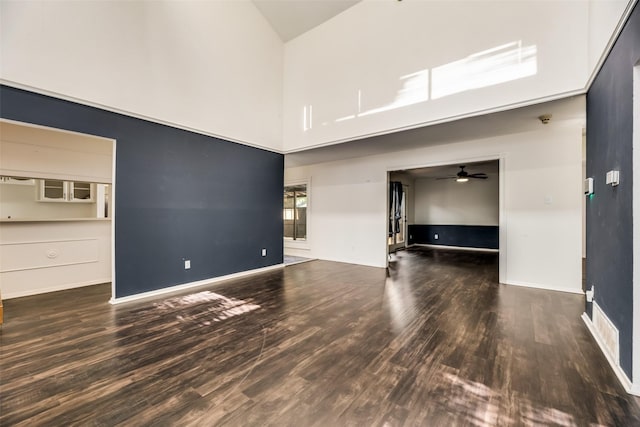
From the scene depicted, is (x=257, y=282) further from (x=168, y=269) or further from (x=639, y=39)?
(x=639, y=39)

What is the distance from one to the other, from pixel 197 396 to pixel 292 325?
123 cm

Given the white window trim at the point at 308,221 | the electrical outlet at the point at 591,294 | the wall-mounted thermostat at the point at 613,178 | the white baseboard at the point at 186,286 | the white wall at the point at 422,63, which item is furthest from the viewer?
the white window trim at the point at 308,221

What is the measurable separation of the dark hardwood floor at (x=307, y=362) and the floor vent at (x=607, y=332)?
0.37 ft

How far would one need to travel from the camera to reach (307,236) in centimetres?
727

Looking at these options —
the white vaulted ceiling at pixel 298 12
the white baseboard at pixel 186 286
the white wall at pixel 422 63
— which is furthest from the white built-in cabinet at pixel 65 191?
the white vaulted ceiling at pixel 298 12

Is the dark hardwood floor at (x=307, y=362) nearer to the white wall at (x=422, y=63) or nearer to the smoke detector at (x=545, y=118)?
the smoke detector at (x=545, y=118)

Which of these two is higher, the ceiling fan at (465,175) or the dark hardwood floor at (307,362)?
the ceiling fan at (465,175)

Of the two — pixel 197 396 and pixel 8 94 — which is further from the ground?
pixel 8 94

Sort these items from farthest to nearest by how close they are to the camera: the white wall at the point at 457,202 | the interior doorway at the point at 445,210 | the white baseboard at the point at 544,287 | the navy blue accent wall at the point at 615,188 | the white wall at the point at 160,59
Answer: the white wall at the point at 457,202
the interior doorway at the point at 445,210
the white baseboard at the point at 544,287
the white wall at the point at 160,59
the navy blue accent wall at the point at 615,188

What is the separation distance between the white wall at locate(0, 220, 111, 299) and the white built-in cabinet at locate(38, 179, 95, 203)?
3.00 ft

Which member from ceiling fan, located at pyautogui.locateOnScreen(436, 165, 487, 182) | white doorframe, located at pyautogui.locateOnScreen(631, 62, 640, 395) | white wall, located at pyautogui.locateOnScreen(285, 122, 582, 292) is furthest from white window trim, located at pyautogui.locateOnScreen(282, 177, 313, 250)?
white doorframe, located at pyautogui.locateOnScreen(631, 62, 640, 395)

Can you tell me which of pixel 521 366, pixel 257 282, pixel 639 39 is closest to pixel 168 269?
pixel 257 282

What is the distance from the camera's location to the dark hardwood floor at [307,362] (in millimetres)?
1597

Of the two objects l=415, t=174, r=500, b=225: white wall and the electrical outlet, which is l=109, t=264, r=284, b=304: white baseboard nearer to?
the electrical outlet
